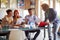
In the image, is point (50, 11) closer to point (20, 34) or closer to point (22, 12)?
point (20, 34)

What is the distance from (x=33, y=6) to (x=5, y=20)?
3380 millimetres

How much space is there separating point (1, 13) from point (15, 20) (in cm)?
233

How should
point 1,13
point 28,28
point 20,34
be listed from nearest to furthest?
point 20,34
point 28,28
point 1,13

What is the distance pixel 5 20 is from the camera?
13.7ft

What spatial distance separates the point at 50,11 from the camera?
388cm

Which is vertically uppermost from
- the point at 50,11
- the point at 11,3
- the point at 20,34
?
the point at 11,3

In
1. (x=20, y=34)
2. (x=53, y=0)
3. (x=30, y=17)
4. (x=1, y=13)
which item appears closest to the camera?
(x=20, y=34)

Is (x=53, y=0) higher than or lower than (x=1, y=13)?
higher

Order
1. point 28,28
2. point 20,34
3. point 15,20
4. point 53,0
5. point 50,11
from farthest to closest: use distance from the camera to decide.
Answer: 1. point 53,0
2. point 15,20
3. point 50,11
4. point 28,28
5. point 20,34

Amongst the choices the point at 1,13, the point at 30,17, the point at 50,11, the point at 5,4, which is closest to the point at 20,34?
the point at 50,11

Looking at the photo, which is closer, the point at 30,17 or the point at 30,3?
the point at 30,17

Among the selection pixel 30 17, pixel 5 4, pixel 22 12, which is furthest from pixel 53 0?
pixel 30 17

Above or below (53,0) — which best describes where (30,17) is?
below

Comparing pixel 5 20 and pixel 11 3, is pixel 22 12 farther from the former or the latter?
pixel 5 20
